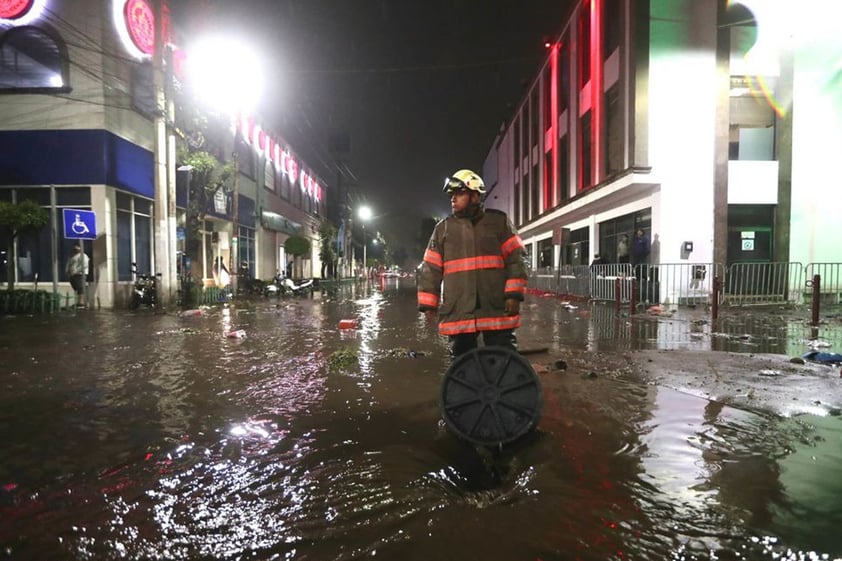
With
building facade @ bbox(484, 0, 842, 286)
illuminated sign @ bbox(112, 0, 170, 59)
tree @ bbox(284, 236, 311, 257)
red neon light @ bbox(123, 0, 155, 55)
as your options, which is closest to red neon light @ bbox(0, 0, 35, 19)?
illuminated sign @ bbox(112, 0, 170, 59)

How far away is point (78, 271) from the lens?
13.4 metres

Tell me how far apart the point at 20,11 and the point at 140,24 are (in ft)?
10.4

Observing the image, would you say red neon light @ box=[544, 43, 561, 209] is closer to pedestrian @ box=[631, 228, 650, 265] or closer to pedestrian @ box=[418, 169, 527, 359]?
pedestrian @ box=[631, 228, 650, 265]

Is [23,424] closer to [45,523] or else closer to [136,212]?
[45,523]

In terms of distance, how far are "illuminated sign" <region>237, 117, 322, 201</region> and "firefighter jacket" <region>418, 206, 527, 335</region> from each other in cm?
2374

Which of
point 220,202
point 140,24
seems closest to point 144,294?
point 220,202

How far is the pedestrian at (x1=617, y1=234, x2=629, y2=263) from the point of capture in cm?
1738

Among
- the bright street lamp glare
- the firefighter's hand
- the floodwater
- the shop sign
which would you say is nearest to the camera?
the floodwater

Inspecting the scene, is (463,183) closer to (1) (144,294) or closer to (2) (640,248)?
(2) (640,248)

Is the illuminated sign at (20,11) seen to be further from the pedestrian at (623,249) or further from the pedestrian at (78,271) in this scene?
the pedestrian at (623,249)

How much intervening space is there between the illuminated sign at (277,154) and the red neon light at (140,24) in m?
8.15

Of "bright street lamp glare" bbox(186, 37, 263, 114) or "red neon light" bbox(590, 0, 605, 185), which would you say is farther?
"red neon light" bbox(590, 0, 605, 185)

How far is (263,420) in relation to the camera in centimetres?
383

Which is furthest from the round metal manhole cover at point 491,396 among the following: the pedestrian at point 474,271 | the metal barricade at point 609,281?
the metal barricade at point 609,281
